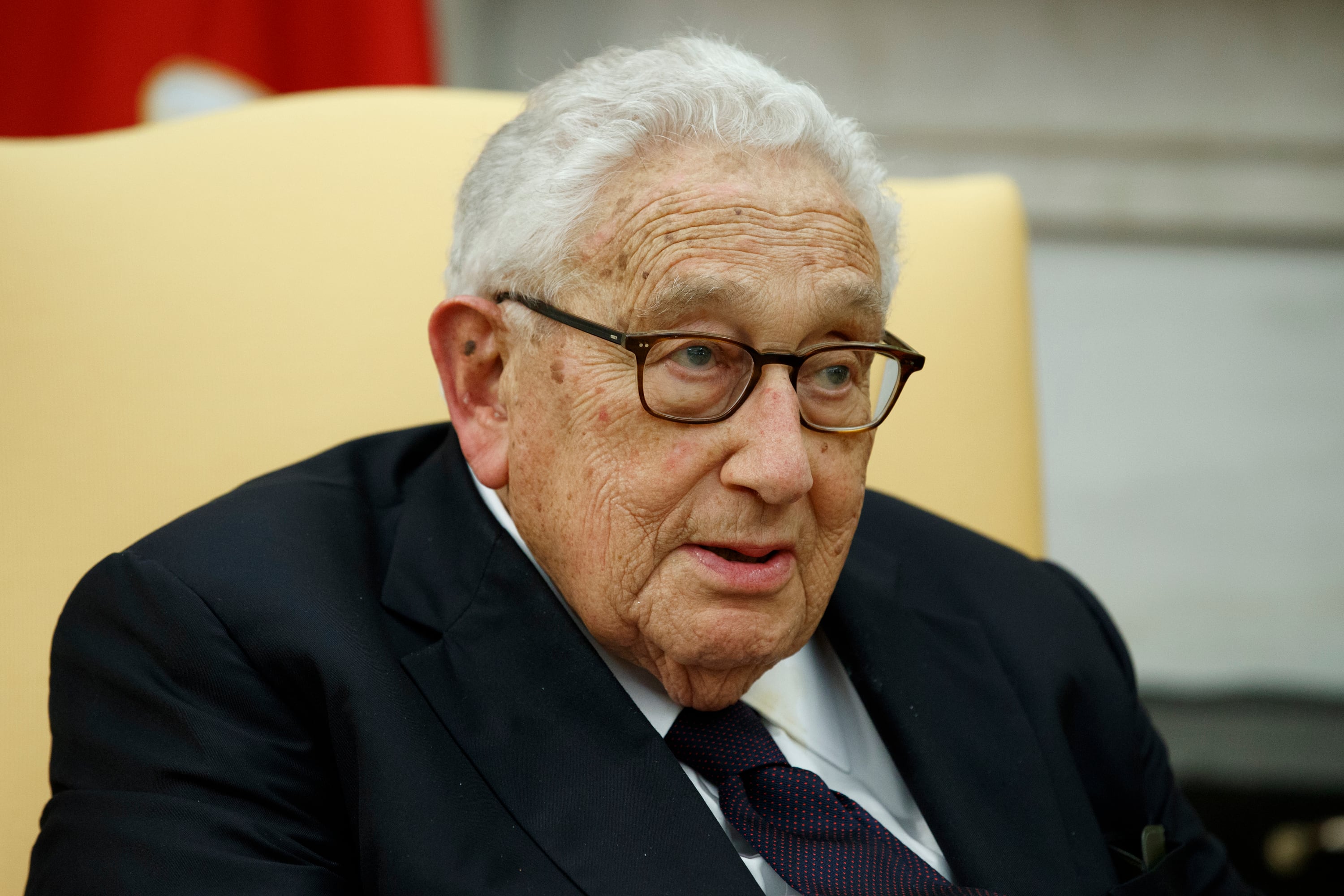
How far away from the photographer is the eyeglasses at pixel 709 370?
1281mm

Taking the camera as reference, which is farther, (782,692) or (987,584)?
(987,584)

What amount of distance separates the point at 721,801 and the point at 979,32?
2766 mm

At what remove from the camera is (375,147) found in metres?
2.02

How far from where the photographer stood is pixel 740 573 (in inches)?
51.7

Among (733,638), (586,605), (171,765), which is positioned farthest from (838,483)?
(171,765)

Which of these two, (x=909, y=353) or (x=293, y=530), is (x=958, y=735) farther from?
(x=293, y=530)

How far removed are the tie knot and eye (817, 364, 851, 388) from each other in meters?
0.45

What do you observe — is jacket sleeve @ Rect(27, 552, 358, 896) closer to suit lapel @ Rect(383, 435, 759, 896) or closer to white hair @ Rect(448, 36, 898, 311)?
suit lapel @ Rect(383, 435, 759, 896)

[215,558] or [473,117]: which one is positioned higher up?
[473,117]

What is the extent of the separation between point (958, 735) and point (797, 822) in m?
0.39

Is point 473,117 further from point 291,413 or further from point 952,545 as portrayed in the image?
point 952,545

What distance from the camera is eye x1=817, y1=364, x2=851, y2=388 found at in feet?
4.57

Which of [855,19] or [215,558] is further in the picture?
[855,19]

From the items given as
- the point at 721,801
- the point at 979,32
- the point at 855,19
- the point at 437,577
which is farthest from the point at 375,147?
the point at 979,32
